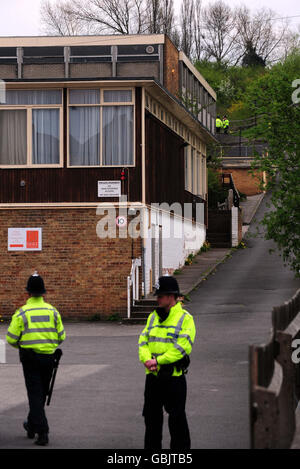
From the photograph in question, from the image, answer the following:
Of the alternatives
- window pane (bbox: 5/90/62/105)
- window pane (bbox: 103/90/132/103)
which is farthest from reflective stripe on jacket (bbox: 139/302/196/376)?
window pane (bbox: 5/90/62/105)

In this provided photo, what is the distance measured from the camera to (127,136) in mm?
26516

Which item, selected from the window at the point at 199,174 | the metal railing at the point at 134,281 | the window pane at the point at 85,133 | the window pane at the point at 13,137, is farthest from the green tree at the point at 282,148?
the window at the point at 199,174

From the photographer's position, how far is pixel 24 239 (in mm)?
26188

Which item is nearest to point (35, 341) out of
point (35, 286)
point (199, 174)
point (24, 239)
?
point (35, 286)

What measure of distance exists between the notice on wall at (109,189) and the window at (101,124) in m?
0.73

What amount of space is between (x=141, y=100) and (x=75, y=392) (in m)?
13.8

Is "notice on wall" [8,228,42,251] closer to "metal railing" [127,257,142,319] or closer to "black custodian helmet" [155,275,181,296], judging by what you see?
"metal railing" [127,257,142,319]

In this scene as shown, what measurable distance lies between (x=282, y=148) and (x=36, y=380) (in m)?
11.0

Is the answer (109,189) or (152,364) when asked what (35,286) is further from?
(109,189)

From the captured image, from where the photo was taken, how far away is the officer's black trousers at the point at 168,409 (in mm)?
8984

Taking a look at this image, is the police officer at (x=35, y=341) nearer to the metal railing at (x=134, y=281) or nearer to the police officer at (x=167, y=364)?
the police officer at (x=167, y=364)

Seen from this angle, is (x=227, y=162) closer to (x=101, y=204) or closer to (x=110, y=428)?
(x=101, y=204)

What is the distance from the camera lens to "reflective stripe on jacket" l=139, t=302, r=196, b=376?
29.7 ft

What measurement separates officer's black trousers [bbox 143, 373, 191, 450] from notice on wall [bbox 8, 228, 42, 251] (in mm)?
17335
